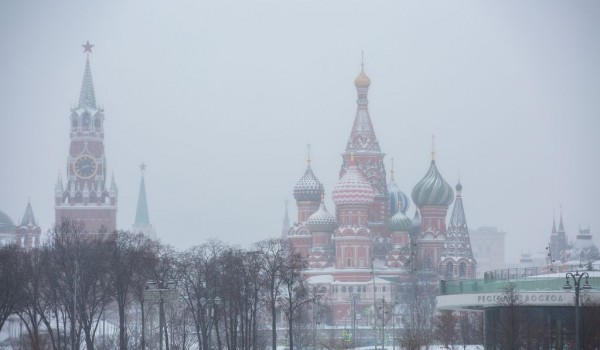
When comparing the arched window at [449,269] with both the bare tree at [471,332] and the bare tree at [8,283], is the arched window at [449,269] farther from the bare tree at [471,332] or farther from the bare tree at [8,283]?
the bare tree at [8,283]

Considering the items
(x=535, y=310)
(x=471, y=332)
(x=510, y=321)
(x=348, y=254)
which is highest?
(x=348, y=254)

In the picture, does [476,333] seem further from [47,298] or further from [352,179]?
[352,179]

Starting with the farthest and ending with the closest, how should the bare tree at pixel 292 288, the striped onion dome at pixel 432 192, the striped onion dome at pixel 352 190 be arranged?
the striped onion dome at pixel 432 192 → the striped onion dome at pixel 352 190 → the bare tree at pixel 292 288

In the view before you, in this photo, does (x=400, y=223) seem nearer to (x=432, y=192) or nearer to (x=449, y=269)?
(x=432, y=192)

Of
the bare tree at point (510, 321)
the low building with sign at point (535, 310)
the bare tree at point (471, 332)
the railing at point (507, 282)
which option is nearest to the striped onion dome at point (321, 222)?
the bare tree at point (471, 332)

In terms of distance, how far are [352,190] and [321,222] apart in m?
4.64

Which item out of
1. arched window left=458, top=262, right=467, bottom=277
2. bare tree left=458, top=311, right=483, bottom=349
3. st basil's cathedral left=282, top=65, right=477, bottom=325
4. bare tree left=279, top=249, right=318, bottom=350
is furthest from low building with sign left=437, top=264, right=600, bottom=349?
arched window left=458, top=262, right=467, bottom=277

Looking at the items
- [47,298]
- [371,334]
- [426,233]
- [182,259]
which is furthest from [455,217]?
[47,298]

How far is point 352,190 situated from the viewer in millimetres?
189000

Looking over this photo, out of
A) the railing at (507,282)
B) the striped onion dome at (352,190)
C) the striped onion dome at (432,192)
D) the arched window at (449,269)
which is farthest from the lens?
the striped onion dome at (432,192)

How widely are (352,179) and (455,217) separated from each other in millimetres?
11573

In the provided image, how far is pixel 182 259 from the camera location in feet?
380

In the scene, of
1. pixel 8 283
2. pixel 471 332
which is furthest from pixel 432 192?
pixel 8 283

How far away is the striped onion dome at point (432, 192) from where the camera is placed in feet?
636
